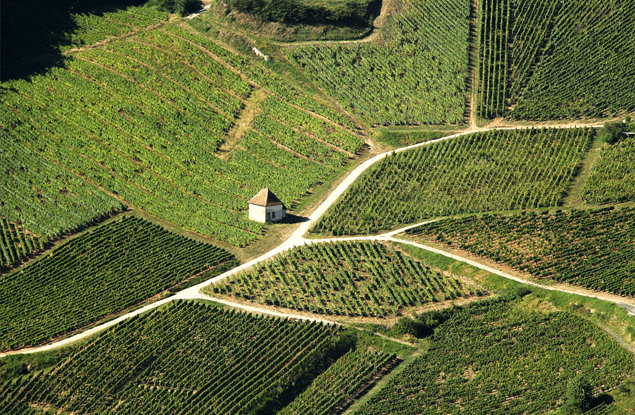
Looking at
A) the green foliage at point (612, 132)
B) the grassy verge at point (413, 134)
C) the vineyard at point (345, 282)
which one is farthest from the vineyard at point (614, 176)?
the vineyard at point (345, 282)

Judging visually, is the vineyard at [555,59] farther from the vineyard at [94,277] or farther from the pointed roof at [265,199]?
the vineyard at [94,277]

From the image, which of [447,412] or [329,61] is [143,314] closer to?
[447,412]

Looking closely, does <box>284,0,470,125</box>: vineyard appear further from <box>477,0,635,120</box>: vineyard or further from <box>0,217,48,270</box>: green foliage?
<box>0,217,48,270</box>: green foliage

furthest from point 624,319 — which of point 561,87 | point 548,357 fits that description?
point 561,87

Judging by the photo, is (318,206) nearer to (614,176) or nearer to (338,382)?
(338,382)

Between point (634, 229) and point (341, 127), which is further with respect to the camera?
point (341, 127)

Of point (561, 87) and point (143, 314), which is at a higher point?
point (561, 87)

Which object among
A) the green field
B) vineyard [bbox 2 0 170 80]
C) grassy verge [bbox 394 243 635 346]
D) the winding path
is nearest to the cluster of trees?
the green field
